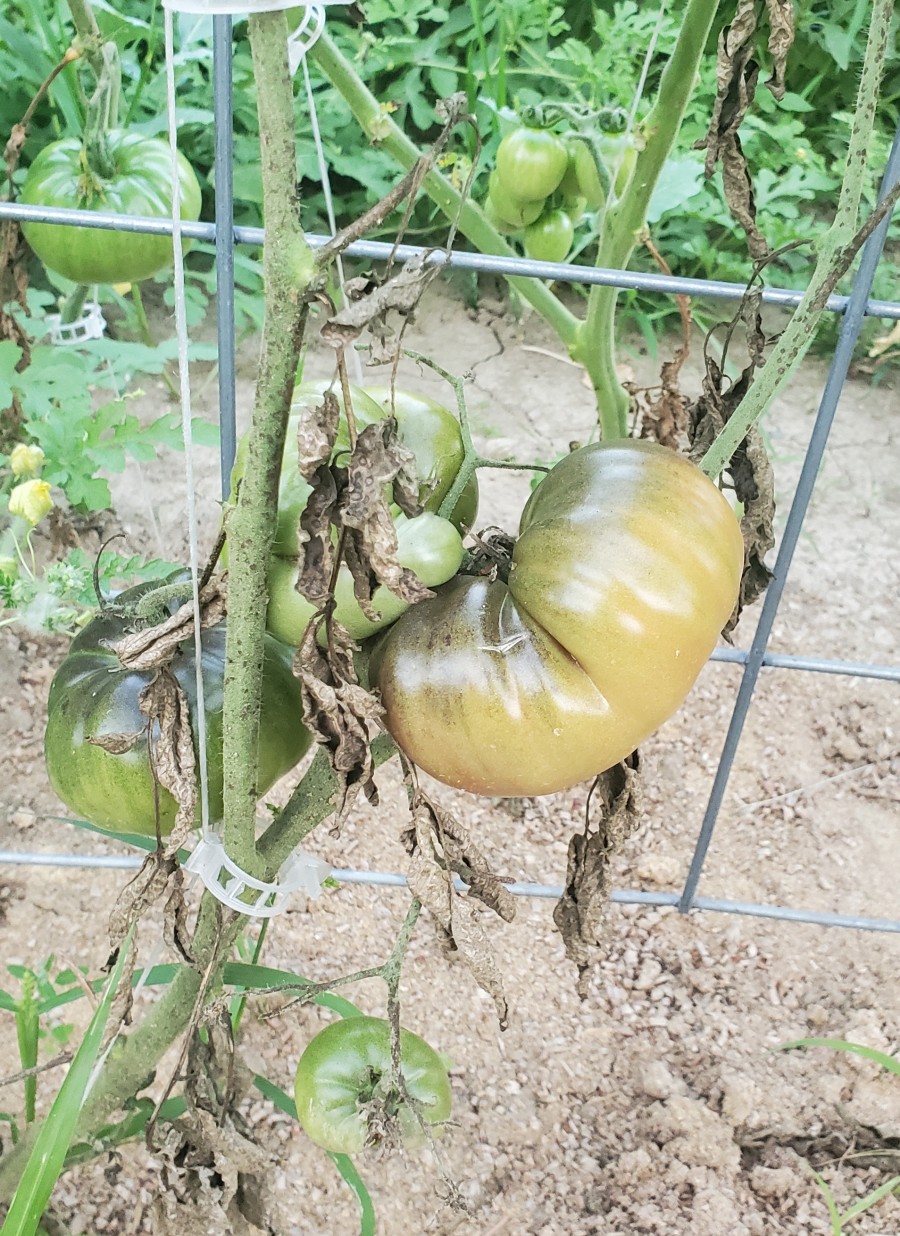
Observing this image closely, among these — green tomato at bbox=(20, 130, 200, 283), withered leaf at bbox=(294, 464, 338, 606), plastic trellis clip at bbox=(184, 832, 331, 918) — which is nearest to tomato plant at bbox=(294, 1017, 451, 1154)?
plastic trellis clip at bbox=(184, 832, 331, 918)

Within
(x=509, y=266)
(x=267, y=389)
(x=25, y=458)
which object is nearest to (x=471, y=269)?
(x=509, y=266)

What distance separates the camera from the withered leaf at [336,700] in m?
0.54

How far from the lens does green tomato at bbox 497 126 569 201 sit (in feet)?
3.30

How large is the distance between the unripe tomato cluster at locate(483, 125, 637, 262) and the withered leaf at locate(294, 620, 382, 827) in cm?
59

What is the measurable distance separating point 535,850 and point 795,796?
0.39m

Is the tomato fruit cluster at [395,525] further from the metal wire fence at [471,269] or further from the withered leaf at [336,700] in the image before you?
the metal wire fence at [471,269]

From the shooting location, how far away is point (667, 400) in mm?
834

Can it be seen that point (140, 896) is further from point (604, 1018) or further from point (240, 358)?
point (240, 358)

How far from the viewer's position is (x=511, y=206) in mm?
1068

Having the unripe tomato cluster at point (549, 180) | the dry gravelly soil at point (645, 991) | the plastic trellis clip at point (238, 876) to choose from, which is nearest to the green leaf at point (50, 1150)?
the plastic trellis clip at point (238, 876)

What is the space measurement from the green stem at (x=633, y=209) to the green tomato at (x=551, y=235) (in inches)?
6.0

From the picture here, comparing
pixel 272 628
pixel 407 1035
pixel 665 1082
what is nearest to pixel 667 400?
pixel 272 628

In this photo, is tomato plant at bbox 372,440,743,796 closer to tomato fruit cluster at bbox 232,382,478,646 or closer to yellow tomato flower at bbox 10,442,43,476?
tomato fruit cluster at bbox 232,382,478,646

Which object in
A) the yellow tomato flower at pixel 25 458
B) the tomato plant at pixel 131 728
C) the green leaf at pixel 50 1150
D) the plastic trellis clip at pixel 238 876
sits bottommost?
the green leaf at pixel 50 1150
